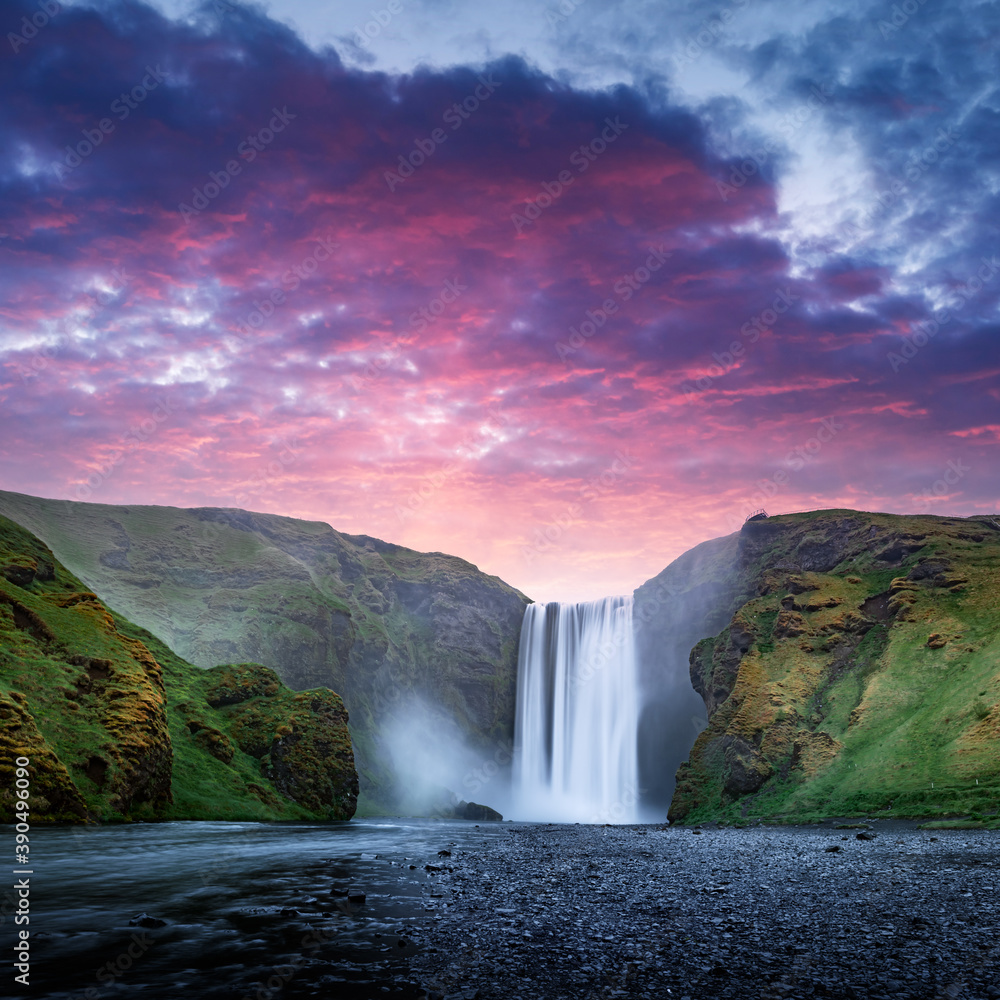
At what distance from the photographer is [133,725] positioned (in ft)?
159

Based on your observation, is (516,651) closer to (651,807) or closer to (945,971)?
(651,807)

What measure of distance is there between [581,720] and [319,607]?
206 feet

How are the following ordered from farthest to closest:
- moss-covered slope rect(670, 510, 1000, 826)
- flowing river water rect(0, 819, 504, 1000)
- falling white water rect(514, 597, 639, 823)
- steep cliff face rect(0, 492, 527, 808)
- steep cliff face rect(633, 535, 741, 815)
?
1. steep cliff face rect(633, 535, 741, 815)
2. falling white water rect(514, 597, 639, 823)
3. steep cliff face rect(0, 492, 527, 808)
4. moss-covered slope rect(670, 510, 1000, 826)
5. flowing river water rect(0, 819, 504, 1000)

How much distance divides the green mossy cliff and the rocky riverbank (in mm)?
30289

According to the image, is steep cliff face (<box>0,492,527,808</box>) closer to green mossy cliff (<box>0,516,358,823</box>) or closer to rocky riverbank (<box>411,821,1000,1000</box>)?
green mossy cliff (<box>0,516,358,823</box>)

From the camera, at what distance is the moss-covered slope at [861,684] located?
58812 mm

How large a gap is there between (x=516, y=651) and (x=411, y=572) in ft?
136

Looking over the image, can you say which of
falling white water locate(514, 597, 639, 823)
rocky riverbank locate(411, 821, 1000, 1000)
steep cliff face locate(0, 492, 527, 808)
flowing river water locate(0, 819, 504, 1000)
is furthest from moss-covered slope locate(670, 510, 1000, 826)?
steep cliff face locate(0, 492, 527, 808)

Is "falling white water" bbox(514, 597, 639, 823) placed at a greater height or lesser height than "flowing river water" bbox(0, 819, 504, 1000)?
lesser

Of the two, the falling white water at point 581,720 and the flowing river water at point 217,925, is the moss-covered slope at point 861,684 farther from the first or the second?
the flowing river water at point 217,925

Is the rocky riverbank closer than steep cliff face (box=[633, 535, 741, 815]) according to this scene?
Yes

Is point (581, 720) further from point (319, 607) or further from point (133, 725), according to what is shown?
point (133, 725)

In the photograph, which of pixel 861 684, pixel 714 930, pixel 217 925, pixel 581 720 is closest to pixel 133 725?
pixel 217 925

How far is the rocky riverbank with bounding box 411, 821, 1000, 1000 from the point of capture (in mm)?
9500
